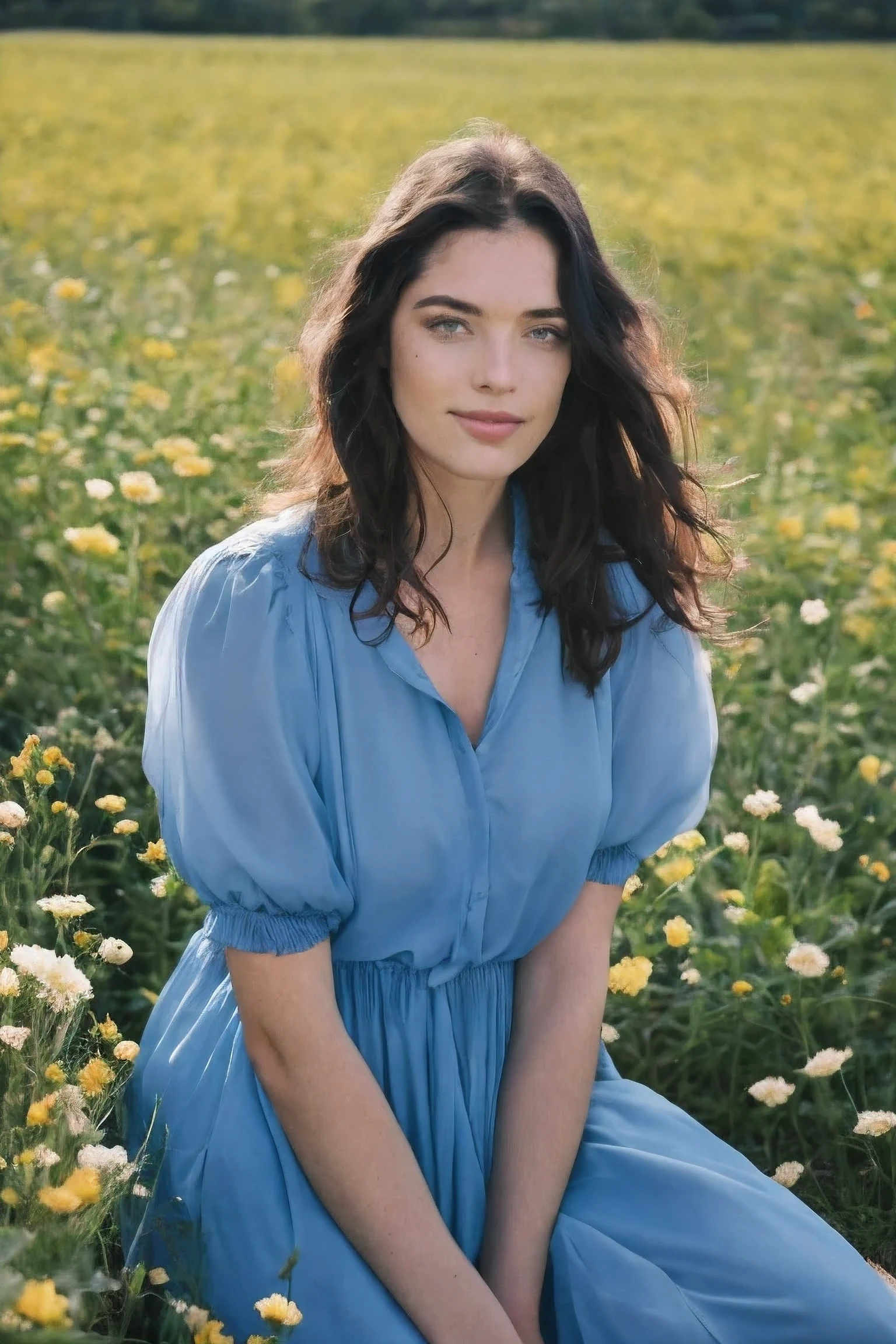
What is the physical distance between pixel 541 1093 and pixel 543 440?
778 mm

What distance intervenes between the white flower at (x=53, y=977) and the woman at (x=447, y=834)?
0.56 ft

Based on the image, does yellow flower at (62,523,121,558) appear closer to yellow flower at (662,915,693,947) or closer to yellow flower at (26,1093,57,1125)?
yellow flower at (662,915,693,947)

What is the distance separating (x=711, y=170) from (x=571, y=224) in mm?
10851

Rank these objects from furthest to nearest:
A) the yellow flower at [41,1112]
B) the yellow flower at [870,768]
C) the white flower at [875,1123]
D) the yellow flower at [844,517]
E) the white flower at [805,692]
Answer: the yellow flower at [844,517]
the white flower at [805,692]
the yellow flower at [870,768]
the white flower at [875,1123]
the yellow flower at [41,1112]

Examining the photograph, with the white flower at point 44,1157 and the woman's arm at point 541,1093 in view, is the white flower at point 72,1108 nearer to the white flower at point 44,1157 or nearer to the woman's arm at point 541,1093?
the white flower at point 44,1157

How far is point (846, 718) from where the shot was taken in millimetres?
2967

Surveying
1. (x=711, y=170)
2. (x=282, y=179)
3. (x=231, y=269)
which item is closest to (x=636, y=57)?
(x=711, y=170)

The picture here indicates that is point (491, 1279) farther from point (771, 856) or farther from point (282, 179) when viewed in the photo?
point (282, 179)

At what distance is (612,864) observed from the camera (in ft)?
6.33

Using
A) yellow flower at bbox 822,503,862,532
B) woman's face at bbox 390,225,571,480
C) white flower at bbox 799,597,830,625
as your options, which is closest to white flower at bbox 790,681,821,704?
white flower at bbox 799,597,830,625

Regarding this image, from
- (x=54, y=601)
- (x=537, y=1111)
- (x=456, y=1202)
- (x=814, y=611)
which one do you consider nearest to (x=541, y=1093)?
(x=537, y=1111)

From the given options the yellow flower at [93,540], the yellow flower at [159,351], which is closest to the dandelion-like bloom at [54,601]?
the yellow flower at [93,540]

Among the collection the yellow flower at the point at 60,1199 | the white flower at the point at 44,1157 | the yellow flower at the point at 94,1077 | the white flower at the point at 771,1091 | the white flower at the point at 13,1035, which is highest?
the yellow flower at the point at 60,1199

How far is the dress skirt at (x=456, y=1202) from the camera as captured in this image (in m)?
1.62
